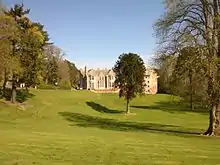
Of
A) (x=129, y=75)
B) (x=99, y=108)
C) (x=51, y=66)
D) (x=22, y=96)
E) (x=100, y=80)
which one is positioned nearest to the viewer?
(x=22, y=96)

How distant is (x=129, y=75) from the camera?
68062mm

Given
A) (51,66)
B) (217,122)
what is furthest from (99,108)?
(51,66)

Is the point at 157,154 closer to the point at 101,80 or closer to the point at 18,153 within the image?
the point at 18,153

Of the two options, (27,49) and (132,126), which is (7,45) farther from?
(132,126)

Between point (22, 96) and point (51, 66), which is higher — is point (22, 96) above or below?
below

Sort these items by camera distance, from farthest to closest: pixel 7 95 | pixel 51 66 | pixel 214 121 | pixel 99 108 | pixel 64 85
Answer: pixel 64 85 → pixel 51 66 → pixel 99 108 → pixel 7 95 → pixel 214 121

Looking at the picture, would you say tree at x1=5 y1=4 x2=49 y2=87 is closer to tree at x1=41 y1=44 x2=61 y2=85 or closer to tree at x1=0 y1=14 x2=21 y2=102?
tree at x1=0 y1=14 x2=21 y2=102

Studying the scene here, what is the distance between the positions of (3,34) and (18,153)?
3294 centimetres

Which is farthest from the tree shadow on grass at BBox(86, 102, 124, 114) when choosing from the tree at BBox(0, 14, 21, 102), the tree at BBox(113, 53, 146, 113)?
the tree at BBox(0, 14, 21, 102)

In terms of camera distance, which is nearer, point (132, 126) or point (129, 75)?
point (132, 126)

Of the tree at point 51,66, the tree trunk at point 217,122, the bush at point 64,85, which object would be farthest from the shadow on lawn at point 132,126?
the tree at point 51,66

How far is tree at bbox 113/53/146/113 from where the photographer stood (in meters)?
68.0

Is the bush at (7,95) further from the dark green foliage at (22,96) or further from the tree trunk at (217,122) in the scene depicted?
the tree trunk at (217,122)

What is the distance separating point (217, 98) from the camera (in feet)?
104
